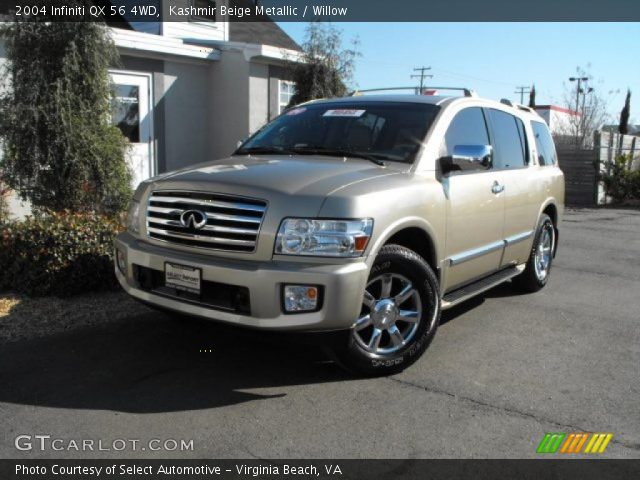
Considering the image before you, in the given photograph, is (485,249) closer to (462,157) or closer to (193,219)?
(462,157)

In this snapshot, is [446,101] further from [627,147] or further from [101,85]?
[627,147]

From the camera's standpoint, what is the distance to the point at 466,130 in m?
5.23

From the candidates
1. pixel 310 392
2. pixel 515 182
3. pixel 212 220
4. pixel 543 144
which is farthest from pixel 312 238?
pixel 543 144

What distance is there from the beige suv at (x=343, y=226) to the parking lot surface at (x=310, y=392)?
32 cm

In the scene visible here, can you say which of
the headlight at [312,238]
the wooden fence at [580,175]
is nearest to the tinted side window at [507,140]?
the headlight at [312,238]

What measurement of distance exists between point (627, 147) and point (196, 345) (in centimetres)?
1863

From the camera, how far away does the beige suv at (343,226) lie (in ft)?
12.0

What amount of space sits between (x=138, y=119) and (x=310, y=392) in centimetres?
968

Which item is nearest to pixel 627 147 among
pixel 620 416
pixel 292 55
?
pixel 292 55

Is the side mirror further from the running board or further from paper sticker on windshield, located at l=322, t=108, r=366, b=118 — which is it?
the running board

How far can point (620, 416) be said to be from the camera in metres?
3.69

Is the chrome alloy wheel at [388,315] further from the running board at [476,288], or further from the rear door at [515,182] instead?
the rear door at [515,182]

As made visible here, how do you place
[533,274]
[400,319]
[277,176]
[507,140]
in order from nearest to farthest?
[277,176], [400,319], [507,140], [533,274]
